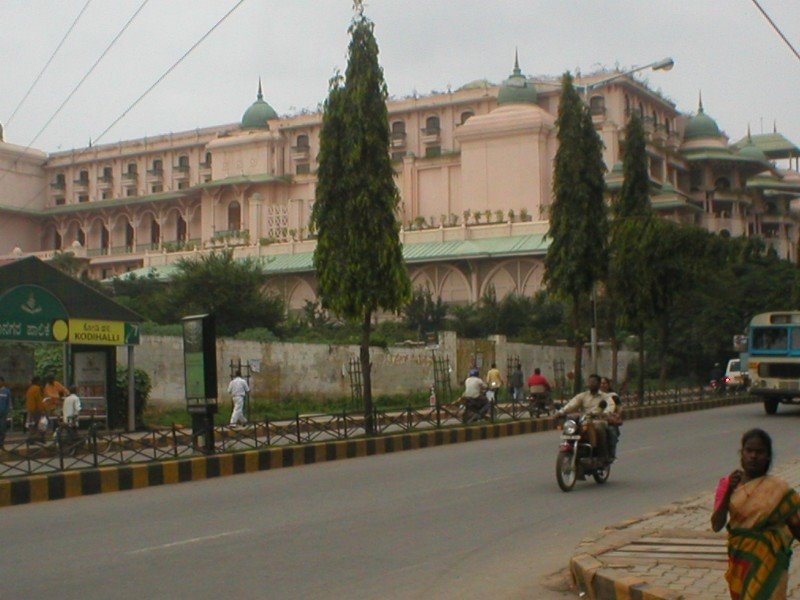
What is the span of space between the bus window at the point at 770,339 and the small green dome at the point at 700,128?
4958cm

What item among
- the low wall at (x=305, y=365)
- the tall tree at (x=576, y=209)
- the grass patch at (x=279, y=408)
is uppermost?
the tall tree at (x=576, y=209)

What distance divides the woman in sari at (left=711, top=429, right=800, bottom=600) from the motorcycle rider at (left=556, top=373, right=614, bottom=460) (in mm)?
8802

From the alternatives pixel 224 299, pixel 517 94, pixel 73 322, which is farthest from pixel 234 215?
A: pixel 73 322

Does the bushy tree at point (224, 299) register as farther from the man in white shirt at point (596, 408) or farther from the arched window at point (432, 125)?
the arched window at point (432, 125)

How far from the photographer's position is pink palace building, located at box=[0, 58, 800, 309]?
2438 inches

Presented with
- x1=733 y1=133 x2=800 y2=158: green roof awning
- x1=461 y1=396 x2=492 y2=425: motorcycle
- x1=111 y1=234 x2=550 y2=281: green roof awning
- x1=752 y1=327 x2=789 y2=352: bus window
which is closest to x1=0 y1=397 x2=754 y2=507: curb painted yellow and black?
x1=461 y1=396 x2=492 y2=425: motorcycle

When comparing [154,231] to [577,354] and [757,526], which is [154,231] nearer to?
[577,354]

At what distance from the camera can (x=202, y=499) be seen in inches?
518

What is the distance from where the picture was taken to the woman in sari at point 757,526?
4773 millimetres

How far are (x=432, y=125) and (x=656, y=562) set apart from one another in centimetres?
7098

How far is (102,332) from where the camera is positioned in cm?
2127

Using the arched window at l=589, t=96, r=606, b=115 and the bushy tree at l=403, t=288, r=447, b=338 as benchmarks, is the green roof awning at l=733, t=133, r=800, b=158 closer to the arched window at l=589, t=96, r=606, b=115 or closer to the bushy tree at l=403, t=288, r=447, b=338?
the arched window at l=589, t=96, r=606, b=115

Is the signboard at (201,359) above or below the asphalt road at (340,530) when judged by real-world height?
above

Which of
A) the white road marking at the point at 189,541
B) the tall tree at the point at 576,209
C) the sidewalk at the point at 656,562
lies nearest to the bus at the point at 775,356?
the tall tree at the point at 576,209
